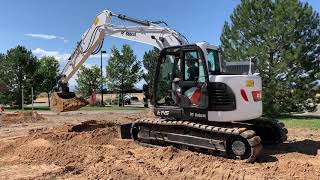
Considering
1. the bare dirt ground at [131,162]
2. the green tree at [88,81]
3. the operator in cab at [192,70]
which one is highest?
the green tree at [88,81]

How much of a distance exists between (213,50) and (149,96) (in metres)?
2.30

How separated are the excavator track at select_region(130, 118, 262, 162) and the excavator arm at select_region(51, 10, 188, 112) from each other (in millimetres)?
2531

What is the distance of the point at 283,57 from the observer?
2448 centimetres

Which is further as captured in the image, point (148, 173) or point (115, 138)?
point (115, 138)

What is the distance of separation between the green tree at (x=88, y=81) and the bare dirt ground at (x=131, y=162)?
3765cm

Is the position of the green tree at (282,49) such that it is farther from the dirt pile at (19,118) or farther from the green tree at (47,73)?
the green tree at (47,73)

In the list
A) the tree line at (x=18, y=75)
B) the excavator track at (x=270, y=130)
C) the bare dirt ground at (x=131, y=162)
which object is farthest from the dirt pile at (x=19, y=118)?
the tree line at (x=18, y=75)

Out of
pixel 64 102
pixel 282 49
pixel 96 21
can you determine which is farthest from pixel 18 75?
pixel 96 21

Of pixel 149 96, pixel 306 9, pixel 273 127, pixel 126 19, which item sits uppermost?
pixel 306 9

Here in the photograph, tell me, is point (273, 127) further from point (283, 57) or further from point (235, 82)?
point (283, 57)

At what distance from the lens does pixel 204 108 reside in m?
10.7

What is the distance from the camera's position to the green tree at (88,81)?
166ft

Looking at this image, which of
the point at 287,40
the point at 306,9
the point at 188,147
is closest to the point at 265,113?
the point at 287,40

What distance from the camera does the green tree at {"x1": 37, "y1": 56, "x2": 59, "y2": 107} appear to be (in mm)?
45094
